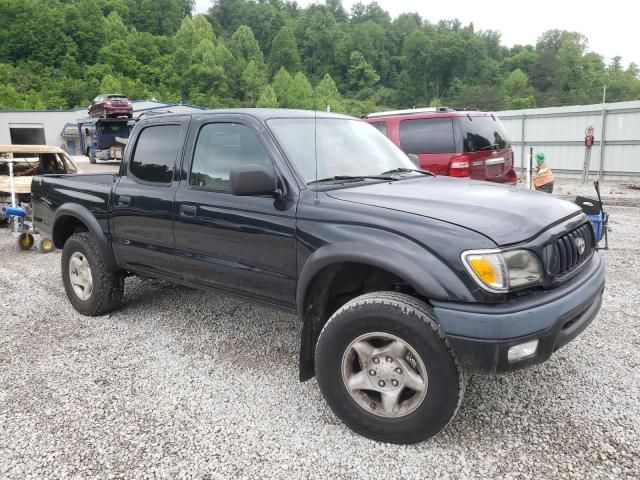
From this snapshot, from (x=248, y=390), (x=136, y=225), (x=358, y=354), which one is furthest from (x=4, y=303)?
(x=358, y=354)

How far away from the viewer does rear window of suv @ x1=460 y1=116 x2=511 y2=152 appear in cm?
755

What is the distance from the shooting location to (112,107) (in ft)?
90.6

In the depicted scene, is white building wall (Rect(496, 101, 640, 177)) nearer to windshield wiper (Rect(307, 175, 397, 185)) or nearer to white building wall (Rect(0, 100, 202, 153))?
windshield wiper (Rect(307, 175, 397, 185))

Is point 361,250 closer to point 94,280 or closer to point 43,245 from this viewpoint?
point 94,280

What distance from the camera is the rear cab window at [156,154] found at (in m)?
3.98

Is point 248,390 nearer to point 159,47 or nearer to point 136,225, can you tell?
point 136,225

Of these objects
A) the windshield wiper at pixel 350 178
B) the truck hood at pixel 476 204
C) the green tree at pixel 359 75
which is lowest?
the truck hood at pixel 476 204

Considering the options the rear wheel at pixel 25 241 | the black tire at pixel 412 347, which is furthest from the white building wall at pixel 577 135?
the black tire at pixel 412 347

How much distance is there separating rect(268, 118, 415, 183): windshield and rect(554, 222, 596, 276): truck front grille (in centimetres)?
134

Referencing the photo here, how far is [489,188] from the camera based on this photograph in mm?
3379

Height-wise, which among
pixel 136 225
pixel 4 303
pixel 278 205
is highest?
pixel 278 205

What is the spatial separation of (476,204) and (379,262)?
68 centimetres

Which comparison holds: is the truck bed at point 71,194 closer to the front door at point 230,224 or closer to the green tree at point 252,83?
the front door at point 230,224

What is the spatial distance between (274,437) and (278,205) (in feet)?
4.47
